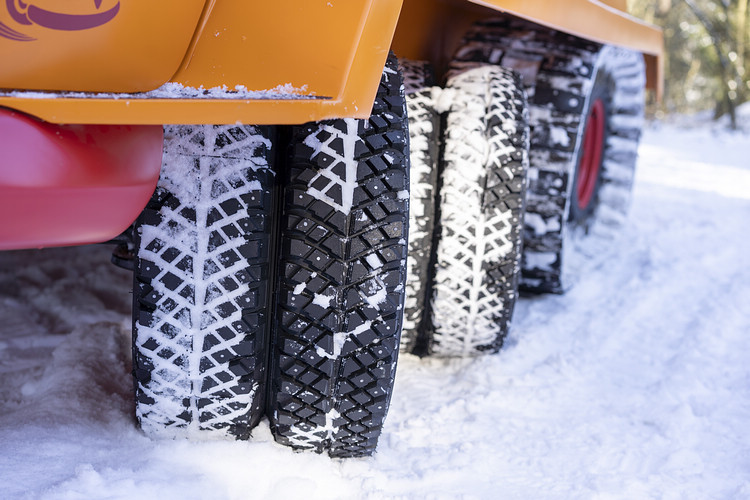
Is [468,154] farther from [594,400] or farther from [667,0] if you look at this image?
[667,0]

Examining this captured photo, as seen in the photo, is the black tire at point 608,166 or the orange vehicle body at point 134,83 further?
the black tire at point 608,166

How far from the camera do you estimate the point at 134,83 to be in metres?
1.36

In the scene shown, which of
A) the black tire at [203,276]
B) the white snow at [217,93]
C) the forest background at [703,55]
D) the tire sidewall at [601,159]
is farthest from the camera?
the forest background at [703,55]

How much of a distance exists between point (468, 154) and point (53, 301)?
67.2 inches

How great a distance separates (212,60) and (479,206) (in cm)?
119

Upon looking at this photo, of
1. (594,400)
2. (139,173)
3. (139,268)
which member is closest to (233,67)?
(139,173)

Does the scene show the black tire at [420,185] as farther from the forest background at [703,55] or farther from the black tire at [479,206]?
the forest background at [703,55]

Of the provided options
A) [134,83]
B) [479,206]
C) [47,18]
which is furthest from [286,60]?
[479,206]

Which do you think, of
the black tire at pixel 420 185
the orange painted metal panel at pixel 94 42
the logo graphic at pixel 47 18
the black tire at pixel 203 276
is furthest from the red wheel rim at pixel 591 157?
the logo graphic at pixel 47 18

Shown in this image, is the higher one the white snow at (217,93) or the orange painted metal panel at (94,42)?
the orange painted metal panel at (94,42)

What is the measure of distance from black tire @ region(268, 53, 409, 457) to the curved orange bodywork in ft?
0.88

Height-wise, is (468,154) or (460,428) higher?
(468,154)

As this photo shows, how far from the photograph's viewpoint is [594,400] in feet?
7.86

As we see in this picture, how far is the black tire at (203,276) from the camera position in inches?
64.0
